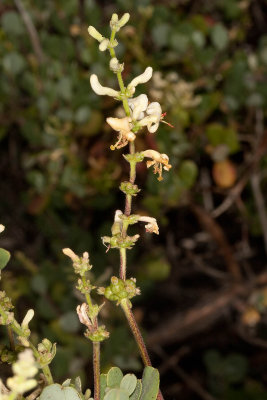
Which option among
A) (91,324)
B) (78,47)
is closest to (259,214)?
(78,47)

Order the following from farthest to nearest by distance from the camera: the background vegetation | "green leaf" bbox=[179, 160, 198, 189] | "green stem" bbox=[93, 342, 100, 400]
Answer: the background vegetation → "green leaf" bbox=[179, 160, 198, 189] → "green stem" bbox=[93, 342, 100, 400]

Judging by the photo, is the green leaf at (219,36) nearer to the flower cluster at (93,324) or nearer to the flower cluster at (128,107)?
the flower cluster at (128,107)

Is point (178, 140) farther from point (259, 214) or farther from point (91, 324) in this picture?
point (91, 324)

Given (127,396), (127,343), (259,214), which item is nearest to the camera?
(127,396)

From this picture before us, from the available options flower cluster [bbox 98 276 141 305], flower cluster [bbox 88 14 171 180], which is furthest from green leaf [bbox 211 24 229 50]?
flower cluster [bbox 98 276 141 305]

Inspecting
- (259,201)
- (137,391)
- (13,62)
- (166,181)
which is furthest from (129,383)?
(13,62)

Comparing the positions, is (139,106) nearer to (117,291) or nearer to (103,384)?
(117,291)

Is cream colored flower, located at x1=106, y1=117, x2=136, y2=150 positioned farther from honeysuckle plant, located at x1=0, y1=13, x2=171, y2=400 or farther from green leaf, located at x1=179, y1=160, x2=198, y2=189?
green leaf, located at x1=179, y1=160, x2=198, y2=189
